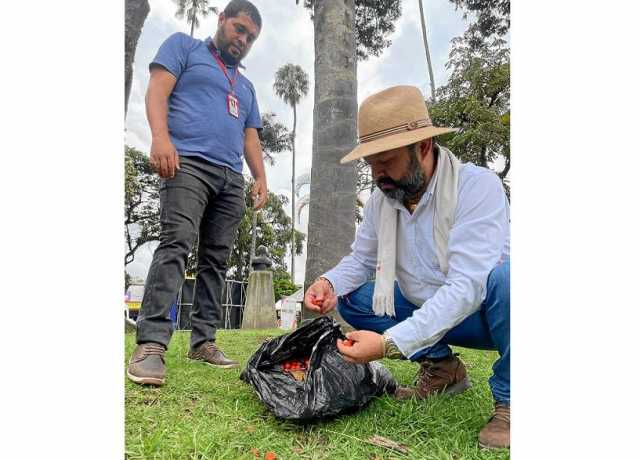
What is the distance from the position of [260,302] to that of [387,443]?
3.86 meters

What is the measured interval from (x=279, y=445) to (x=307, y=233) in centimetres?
151

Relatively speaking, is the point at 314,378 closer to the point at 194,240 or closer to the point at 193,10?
the point at 194,240

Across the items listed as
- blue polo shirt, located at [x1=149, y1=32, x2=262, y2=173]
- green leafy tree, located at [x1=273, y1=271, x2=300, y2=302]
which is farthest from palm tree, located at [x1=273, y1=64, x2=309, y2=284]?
green leafy tree, located at [x1=273, y1=271, x2=300, y2=302]

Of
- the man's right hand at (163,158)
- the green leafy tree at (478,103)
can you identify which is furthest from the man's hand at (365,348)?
the man's right hand at (163,158)

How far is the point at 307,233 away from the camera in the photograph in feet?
9.04

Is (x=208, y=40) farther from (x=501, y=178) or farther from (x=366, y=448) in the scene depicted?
(x=366, y=448)

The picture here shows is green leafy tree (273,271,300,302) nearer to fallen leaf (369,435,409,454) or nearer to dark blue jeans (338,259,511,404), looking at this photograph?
dark blue jeans (338,259,511,404)

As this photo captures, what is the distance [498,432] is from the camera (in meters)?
1.38

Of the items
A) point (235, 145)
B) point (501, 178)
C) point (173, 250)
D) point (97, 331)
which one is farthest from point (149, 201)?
point (501, 178)

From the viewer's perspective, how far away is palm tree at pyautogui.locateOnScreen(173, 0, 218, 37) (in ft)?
5.39

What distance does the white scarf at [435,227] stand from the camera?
154 cm

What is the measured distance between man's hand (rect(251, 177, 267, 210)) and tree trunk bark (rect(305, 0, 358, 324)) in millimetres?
295

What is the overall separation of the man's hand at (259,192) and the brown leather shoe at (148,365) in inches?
36.1

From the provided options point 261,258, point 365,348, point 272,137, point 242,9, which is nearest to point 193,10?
point 242,9
